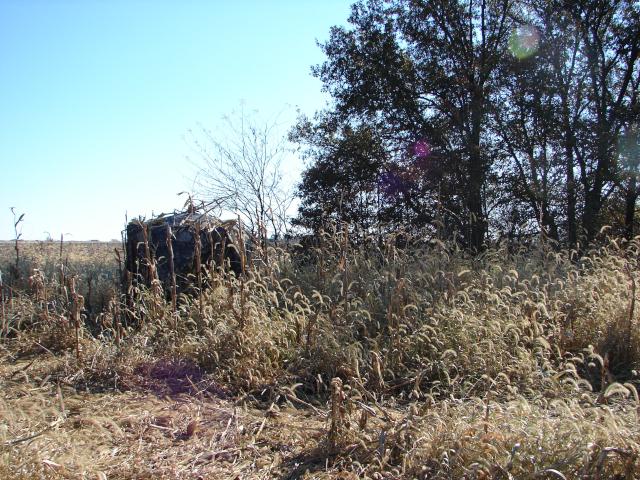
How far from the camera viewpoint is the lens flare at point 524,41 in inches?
465

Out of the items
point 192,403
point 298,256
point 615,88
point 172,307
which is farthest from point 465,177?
point 192,403

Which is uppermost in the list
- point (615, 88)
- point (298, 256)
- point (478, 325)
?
point (615, 88)

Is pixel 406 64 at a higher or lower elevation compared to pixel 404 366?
higher

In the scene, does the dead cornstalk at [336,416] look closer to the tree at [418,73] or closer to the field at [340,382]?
the field at [340,382]

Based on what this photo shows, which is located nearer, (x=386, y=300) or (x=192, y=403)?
(x=192, y=403)

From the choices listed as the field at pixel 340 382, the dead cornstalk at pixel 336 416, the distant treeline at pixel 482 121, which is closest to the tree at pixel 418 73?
the distant treeline at pixel 482 121

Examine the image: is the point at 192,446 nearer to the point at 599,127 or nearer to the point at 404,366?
the point at 404,366

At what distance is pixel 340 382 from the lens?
272cm

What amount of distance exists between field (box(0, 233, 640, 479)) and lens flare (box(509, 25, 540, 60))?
283 inches

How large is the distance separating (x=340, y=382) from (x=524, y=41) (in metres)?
11.4

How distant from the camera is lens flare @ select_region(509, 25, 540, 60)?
11805 mm

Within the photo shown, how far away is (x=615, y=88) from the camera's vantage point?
12.4 meters

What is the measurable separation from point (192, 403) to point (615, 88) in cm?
1239

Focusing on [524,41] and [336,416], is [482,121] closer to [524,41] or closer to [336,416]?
[524,41]
